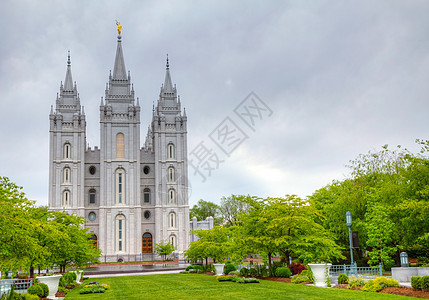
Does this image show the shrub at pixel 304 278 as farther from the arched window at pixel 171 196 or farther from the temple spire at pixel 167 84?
the temple spire at pixel 167 84

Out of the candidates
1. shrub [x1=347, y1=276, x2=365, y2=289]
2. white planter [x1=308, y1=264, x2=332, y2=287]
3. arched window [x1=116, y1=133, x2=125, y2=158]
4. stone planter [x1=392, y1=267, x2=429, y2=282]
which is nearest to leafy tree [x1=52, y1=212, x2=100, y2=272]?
white planter [x1=308, y1=264, x2=332, y2=287]

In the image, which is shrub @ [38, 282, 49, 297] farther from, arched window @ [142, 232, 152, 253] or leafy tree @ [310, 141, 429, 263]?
arched window @ [142, 232, 152, 253]

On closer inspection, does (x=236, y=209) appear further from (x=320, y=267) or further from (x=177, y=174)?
(x=320, y=267)

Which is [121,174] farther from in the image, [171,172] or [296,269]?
[296,269]

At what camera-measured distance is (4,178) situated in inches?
674

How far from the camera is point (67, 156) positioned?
66000 millimetres

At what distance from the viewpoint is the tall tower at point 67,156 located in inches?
2544

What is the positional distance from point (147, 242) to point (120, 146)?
1483 centimetres

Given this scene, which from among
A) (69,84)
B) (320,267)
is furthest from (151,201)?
(320,267)

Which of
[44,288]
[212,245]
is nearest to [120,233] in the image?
[212,245]

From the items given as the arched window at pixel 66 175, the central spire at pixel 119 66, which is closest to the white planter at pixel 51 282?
the arched window at pixel 66 175

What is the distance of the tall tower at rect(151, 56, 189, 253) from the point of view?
218 feet

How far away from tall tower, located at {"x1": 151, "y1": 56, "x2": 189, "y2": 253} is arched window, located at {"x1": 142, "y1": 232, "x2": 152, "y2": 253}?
6.48 ft

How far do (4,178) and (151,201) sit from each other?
170 ft
